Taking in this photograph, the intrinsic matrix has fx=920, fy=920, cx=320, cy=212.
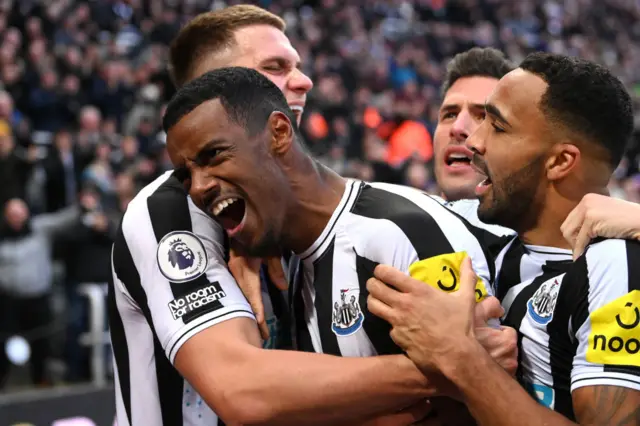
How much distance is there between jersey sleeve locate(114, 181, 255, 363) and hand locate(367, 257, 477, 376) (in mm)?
456

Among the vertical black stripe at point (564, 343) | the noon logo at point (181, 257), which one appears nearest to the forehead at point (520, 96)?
the vertical black stripe at point (564, 343)

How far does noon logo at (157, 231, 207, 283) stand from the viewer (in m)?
2.89

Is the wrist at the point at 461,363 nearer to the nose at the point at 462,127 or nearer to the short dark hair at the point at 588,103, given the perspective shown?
the short dark hair at the point at 588,103

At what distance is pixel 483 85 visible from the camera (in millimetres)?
4410

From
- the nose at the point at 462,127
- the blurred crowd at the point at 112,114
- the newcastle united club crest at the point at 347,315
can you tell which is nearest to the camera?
the newcastle united club crest at the point at 347,315

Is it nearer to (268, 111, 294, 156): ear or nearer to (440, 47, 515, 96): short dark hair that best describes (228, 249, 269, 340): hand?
(268, 111, 294, 156): ear

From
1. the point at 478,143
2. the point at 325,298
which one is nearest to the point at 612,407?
the point at 325,298

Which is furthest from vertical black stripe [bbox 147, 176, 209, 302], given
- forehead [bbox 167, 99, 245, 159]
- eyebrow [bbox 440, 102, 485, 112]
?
eyebrow [bbox 440, 102, 485, 112]

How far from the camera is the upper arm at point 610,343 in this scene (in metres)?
2.52

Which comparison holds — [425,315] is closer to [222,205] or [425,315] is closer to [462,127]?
[222,205]

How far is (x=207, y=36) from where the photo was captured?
3.72 meters

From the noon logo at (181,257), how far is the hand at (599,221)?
1.14 m

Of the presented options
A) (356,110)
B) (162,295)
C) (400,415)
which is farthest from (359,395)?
(356,110)

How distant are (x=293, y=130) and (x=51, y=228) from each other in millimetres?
6630
